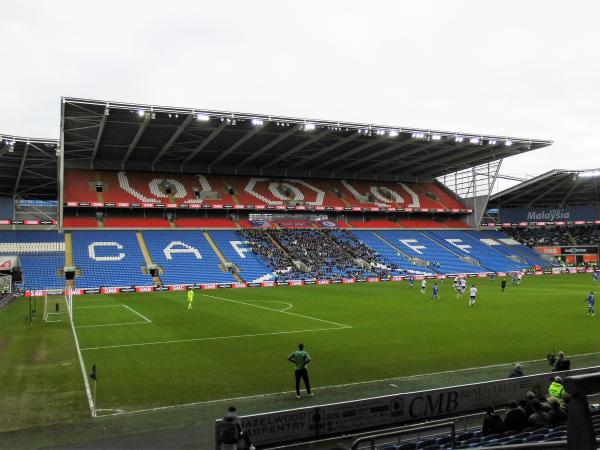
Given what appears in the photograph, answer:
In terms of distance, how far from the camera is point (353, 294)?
141 ft

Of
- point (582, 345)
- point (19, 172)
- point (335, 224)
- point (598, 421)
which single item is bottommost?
point (582, 345)

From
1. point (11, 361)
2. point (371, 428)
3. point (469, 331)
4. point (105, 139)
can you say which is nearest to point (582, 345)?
point (469, 331)

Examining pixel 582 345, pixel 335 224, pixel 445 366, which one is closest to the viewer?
pixel 445 366

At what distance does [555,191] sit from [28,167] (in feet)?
245

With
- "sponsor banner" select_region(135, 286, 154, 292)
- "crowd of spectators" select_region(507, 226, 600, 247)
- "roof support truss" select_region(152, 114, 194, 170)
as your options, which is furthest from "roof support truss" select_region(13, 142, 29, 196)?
"crowd of spectators" select_region(507, 226, 600, 247)

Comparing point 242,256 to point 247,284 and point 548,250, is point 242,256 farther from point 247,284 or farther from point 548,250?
point 548,250

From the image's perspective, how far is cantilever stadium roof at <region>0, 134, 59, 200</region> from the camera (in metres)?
49.1

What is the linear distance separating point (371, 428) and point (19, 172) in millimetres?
58669

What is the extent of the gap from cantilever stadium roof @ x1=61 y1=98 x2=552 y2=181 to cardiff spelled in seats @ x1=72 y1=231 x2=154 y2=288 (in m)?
10.8

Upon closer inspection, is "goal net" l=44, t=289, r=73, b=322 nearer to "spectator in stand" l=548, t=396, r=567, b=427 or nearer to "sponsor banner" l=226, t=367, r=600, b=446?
"sponsor banner" l=226, t=367, r=600, b=446

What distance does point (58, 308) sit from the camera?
31797mm

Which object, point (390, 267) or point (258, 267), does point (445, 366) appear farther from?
point (390, 267)

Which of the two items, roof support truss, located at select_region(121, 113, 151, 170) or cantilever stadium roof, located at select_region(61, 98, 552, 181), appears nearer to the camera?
roof support truss, located at select_region(121, 113, 151, 170)

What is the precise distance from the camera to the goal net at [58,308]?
30.0 metres
